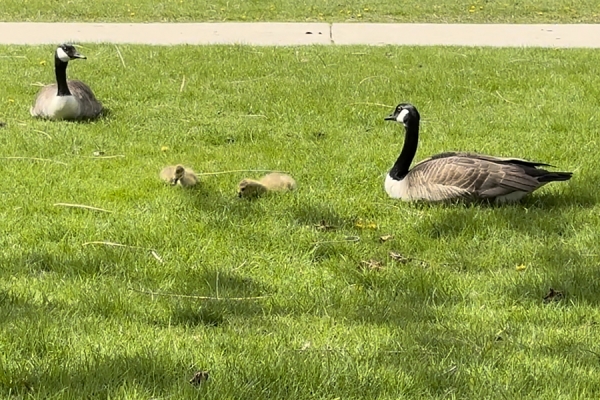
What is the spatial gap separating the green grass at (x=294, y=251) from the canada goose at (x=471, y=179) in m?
0.12

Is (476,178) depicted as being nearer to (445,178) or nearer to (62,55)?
(445,178)

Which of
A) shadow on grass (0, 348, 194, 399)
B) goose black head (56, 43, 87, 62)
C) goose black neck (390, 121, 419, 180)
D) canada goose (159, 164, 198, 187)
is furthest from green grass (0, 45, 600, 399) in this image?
goose black head (56, 43, 87, 62)

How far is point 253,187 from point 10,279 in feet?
6.12

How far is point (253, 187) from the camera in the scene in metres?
5.70

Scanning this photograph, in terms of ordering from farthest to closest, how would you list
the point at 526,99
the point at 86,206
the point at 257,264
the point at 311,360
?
the point at 526,99
the point at 86,206
the point at 257,264
the point at 311,360

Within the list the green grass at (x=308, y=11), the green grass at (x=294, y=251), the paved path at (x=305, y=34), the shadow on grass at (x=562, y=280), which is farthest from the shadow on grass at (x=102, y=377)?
the green grass at (x=308, y=11)

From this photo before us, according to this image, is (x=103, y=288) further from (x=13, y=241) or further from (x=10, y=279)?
(x=13, y=241)

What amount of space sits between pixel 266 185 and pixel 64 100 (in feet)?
8.91

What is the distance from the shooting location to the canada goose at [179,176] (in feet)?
19.3

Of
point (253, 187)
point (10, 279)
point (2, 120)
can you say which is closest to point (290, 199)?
point (253, 187)

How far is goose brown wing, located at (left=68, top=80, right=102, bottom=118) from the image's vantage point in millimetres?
7625

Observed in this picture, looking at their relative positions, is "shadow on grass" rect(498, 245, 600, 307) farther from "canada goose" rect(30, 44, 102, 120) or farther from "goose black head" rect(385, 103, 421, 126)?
"canada goose" rect(30, 44, 102, 120)

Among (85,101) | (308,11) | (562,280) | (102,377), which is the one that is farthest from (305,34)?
(102,377)

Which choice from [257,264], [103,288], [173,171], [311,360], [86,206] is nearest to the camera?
[311,360]
